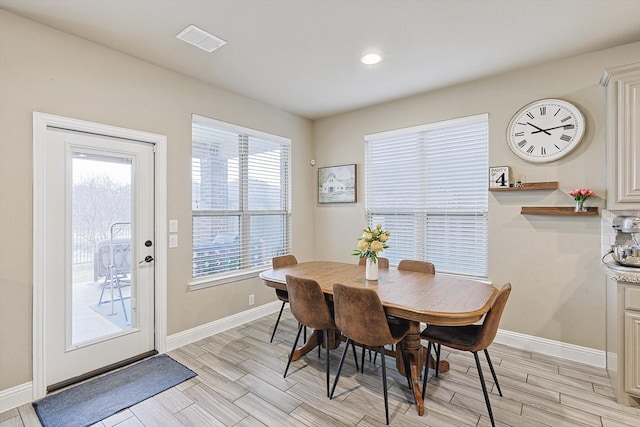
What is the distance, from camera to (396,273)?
300 cm

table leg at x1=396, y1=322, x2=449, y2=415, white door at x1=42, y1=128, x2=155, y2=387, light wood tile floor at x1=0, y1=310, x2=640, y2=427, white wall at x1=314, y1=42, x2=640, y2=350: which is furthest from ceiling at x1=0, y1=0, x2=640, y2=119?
light wood tile floor at x1=0, y1=310, x2=640, y2=427

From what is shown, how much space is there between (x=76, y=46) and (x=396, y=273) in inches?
132

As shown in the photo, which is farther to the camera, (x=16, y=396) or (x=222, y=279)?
(x=222, y=279)

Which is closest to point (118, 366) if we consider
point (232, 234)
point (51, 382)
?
point (51, 382)

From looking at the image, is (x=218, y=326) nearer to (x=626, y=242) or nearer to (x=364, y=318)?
(x=364, y=318)

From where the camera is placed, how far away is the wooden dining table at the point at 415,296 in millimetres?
1892

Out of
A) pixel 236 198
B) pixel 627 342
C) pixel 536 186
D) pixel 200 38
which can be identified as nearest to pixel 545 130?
pixel 536 186

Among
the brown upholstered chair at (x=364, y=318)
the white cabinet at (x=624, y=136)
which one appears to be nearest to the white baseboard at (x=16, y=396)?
the brown upholstered chair at (x=364, y=318)

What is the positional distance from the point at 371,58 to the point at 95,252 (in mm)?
2990

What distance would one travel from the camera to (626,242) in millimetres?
2631

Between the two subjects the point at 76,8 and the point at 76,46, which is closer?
the point at 76,8

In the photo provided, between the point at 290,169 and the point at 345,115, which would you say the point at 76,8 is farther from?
the point at 345,115

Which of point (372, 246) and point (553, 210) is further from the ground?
point (553, 210)

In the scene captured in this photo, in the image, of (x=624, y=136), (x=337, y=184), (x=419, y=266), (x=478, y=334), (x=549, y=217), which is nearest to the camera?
(x=478, y=334)
